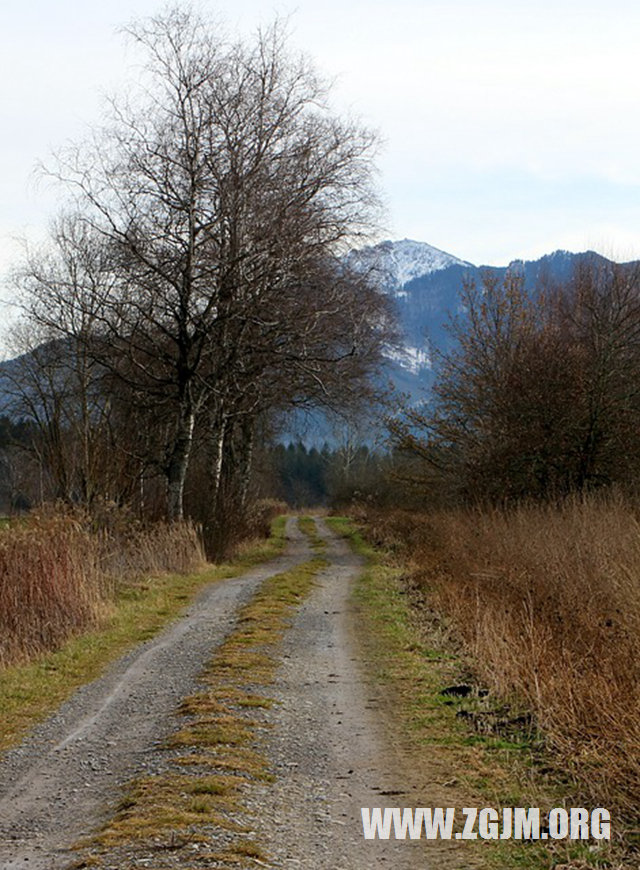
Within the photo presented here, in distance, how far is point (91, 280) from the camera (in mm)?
24859

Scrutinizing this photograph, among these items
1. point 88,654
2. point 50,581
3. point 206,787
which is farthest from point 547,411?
point 206,787

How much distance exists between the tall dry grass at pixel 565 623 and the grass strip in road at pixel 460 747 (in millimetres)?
254

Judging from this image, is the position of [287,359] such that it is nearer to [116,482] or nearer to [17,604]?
[116,482]

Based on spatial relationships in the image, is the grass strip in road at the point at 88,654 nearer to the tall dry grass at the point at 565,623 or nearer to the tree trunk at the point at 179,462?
the tree trunk at the point at 179,462

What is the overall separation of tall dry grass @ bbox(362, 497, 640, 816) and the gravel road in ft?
9.99

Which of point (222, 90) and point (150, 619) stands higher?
point (222, 90)

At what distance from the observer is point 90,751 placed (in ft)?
25.4

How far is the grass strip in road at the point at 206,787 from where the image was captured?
532 cm

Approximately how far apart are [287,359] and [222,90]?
654cm

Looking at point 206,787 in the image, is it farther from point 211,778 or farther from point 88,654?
point 88,654

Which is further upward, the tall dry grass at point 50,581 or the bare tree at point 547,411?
the bare tree at point 547,411

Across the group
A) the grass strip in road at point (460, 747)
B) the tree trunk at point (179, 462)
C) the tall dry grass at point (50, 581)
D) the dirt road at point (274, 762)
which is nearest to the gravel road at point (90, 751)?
the dirt road at point (274, 762)

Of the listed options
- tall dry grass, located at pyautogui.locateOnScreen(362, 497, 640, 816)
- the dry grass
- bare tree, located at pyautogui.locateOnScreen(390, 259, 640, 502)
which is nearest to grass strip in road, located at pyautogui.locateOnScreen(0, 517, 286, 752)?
the dry grass

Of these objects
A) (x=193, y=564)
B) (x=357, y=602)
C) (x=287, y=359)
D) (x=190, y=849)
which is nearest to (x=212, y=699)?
(x=190, y=849)
